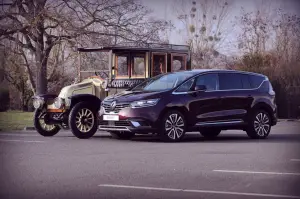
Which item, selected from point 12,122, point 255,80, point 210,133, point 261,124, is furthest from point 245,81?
point 12,122

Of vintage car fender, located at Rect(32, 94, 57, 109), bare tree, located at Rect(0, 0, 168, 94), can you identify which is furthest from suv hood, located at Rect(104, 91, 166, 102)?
bare tree, located at Rect(0, 0, 168, 94)

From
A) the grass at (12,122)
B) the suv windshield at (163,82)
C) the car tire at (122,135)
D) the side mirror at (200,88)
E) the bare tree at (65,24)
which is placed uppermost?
the bare tree at (65,24)

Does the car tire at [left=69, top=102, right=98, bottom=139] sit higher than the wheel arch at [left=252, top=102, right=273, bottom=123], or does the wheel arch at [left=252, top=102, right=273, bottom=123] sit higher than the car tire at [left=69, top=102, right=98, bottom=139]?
the wheel arch at [left=252, top=102, right=273, bottom=123]

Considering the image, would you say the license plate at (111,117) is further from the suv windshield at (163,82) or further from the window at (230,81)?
the window at (230,81)

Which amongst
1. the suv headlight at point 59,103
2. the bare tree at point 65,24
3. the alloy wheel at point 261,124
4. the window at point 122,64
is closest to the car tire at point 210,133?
the alloy wheel at point 261,124

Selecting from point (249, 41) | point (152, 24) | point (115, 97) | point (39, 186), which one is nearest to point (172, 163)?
point (39, 186)

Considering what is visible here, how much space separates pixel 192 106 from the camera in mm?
13242

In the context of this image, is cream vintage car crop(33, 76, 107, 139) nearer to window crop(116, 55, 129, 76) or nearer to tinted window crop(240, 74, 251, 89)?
window crop(116, 55, 129, 76)

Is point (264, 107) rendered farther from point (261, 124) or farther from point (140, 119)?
point (140, 119)

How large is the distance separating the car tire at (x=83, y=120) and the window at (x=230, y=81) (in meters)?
3.01

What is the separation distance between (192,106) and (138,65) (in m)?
2.92

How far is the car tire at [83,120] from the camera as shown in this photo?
1386 cm

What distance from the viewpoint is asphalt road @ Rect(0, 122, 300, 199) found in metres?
6.76

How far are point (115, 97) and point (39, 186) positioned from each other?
645 cm
